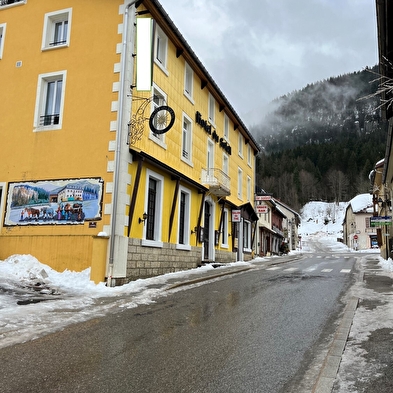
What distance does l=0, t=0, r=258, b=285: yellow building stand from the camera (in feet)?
41.9

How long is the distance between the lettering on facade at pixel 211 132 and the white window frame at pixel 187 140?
0.82m

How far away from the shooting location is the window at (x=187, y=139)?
18.3 meters

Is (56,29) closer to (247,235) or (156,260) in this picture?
(156,260)

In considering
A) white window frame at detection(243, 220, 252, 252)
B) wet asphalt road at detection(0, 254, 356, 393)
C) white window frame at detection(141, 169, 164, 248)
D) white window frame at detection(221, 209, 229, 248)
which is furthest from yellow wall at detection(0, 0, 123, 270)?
white window frame at detection(243, 220, 252, 252)

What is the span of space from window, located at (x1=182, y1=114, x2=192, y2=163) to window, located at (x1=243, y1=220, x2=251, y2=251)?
36.1ft

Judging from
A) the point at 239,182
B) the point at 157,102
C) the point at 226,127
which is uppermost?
the point at 226,127

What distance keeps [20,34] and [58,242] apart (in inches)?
345

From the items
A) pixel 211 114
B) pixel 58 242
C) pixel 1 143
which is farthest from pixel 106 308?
pixel 211 114

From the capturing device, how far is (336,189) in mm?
131125

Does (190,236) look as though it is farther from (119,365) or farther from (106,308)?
(119,365)

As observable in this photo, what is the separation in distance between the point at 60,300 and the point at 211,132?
14427mm

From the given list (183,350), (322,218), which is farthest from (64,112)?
(322,218)

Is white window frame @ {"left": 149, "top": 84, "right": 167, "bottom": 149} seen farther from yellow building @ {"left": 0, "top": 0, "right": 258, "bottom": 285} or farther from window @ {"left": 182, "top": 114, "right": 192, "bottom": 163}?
window @ {"left": 182, "top": 114, "right": 192, "bottom": 163}

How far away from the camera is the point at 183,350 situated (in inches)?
207
